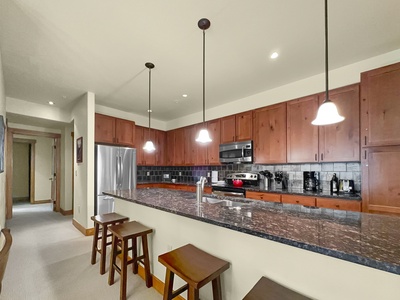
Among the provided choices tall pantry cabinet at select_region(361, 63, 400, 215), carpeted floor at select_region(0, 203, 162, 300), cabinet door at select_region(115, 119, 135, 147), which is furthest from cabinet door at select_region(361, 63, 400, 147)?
cabinet door at select_region(115, 119, 135, 147)

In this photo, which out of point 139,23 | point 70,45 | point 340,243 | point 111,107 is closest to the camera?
point 340,243

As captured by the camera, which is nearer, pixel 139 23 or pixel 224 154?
pixel 139 23

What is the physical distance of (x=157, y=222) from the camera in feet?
6.51

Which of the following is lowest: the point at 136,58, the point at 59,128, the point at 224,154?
the point at 224,154

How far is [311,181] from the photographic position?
9.77 feet

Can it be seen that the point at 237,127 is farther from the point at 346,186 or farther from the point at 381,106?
the point at 381,106

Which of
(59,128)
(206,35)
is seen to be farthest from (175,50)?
(59,128)

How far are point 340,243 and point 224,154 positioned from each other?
3153mm

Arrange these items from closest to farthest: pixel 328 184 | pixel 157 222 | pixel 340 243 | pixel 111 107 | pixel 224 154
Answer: pixel 340 243
pixel 157 222
pixel 328 184
pixel 224 154
pixel 111 107

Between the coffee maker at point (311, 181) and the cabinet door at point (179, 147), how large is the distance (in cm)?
293

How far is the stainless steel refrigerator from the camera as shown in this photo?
3545 mm

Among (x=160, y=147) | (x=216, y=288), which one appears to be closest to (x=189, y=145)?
(x=160, y=147)

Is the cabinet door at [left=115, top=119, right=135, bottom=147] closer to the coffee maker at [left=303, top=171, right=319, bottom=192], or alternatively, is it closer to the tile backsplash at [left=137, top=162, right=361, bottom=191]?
the tile backsplash at [left=137, top=162, right=361, bottom=191]

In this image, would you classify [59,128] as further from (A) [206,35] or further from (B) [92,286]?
(A) [206,35]
